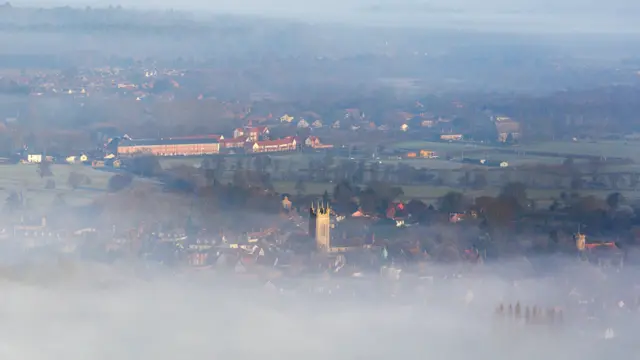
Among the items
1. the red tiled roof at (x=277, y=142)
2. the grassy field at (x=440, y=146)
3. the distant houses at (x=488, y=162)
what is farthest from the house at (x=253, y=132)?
the distant houses at (x=488, y=162)

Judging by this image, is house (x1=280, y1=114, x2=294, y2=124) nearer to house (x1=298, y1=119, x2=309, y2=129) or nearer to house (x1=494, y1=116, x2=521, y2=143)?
house (x1=298, y1=119, x2=309, y2=129)

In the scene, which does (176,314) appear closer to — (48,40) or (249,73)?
(249,73)

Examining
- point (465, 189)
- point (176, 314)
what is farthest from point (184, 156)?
point (176, 314)

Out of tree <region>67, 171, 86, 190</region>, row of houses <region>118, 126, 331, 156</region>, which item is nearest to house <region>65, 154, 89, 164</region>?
row of houses <region>118, 126, 331, 156</region>

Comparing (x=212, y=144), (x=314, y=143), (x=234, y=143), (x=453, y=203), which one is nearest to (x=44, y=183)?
(x=212, y=144)

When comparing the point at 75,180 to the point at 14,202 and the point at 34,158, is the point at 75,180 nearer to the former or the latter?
the point at 14,202

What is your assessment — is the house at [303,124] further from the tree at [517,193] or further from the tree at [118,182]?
the tree at [517,193]
